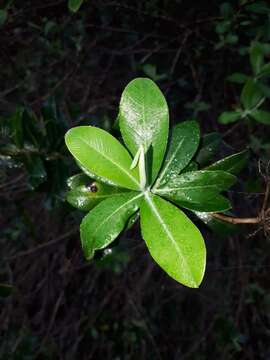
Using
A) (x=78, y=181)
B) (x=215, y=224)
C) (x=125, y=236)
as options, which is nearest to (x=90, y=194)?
(x=78, y=181)

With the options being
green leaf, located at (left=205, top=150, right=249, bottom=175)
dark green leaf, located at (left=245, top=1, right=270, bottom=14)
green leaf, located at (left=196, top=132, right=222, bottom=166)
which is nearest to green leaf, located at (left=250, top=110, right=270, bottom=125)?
dark green leaf, located at (left=245, top=1, right=270, bottom=14)

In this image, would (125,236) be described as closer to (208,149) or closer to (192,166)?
(208,149)

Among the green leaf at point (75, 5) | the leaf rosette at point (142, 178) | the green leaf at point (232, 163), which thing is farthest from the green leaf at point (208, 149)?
the green leaf at point (75, 5)

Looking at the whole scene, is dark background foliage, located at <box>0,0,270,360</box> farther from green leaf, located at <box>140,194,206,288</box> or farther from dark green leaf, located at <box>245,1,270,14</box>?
green leaf, located at <box>140,194,206,288</box>

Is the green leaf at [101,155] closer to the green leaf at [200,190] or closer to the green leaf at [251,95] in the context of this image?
the green leaf at [200,190]

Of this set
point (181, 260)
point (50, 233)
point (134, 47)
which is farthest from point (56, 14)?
point (181, 260)

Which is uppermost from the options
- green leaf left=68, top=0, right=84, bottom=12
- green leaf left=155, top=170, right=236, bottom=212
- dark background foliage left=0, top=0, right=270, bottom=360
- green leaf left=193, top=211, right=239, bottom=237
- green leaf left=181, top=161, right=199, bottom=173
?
green leaf left=68, top=0, right=84, bottom=12
